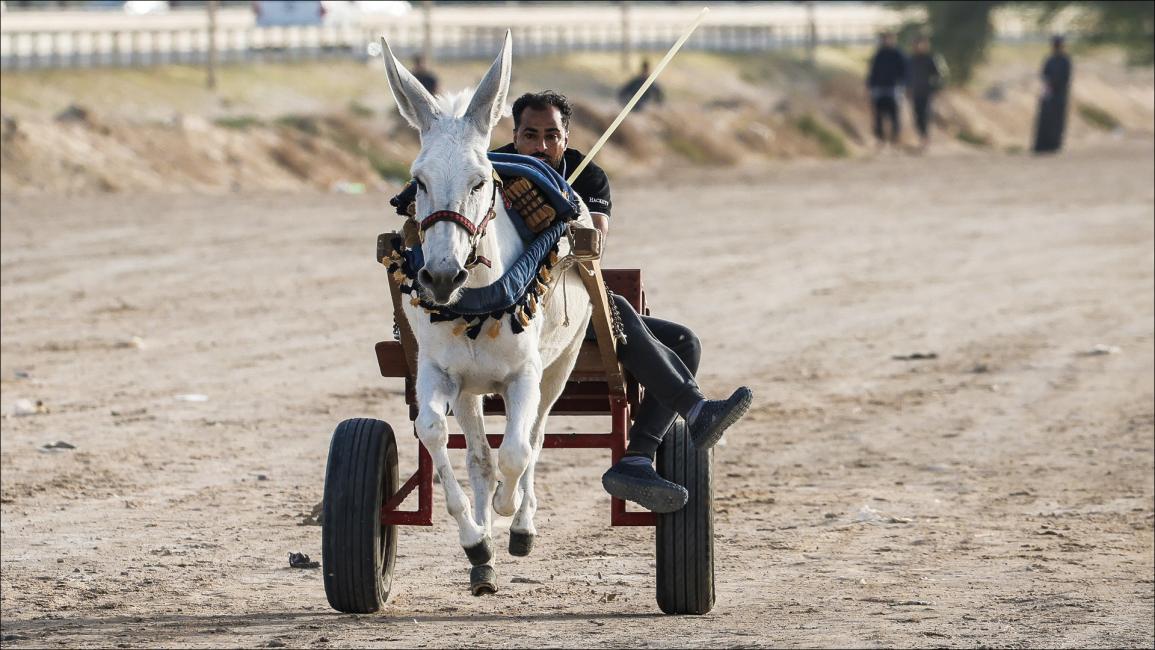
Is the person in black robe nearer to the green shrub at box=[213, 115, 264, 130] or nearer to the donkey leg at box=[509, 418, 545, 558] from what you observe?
the green shrub at box=[213, 115, 264, 130]

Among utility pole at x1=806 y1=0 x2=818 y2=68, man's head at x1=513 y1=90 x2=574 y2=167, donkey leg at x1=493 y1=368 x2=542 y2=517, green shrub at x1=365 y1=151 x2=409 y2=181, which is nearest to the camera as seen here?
donkey leg at x1=493 y1=368 x2=542 y2=517

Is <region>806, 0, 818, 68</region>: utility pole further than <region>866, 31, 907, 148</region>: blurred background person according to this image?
Yes

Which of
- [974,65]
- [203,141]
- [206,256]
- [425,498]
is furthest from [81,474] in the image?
[974,65]

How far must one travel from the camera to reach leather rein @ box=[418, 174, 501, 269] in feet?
24.9

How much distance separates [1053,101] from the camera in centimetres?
4156

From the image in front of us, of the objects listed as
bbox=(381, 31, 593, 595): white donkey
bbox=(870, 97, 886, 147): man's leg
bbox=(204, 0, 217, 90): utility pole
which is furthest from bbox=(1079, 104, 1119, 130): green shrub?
bbox=(381, 31, 593, 595): white donkey

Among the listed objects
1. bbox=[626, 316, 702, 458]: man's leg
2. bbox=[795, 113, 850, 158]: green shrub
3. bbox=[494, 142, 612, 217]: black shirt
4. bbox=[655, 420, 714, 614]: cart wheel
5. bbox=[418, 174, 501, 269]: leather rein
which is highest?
bbox=[418, 174, 501, 269]: leather rein

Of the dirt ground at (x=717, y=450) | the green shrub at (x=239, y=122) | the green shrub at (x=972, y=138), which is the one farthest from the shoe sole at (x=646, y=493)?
the green shrub at (x=972, y=138)

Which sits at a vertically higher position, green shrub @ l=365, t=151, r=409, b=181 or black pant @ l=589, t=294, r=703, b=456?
black pant @ l=589, t=294, r=703, b=456

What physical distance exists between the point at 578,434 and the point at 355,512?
1.14m

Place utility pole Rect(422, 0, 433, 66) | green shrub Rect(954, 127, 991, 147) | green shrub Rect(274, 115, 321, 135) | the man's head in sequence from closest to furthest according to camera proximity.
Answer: the man's head < green shrub Rect(274, 115, 321, 135) < utility pole Rect(422, 0, 433, 66) < green shrub Rect(954, 127, 991, 147)

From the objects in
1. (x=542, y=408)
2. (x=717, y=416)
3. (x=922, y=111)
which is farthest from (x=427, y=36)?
(x=542, y=408)

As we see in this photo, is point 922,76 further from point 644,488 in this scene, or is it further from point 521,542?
point 521,542

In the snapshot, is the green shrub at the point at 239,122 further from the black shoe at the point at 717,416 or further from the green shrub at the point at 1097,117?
the black shoe at the point at 717,416
